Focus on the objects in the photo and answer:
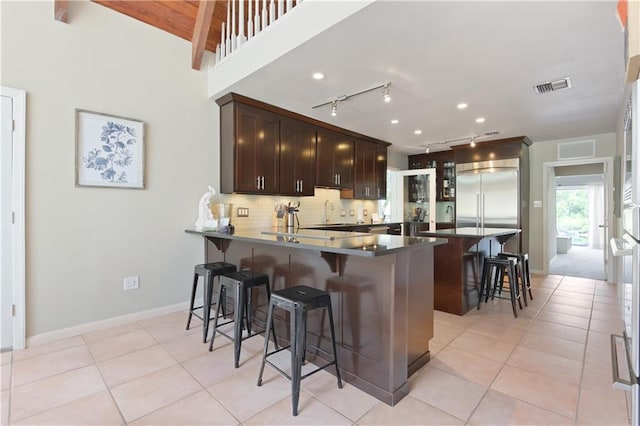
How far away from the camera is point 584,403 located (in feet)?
6.15

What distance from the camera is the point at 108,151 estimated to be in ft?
10.1

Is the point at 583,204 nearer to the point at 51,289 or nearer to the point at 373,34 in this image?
the point at 373,34

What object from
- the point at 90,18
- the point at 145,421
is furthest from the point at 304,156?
the point at 145,421

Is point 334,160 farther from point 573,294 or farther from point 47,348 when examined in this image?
point 47,348

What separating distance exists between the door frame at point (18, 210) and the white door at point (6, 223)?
0.02 m

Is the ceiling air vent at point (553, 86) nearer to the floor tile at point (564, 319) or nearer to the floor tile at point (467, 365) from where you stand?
the floor tile at point (564, 319)

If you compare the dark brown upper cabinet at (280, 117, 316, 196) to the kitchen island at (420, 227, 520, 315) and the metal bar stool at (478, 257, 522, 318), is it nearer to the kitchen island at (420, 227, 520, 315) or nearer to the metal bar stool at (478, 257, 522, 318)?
the kitchen island at (420, 227, 520, 315)

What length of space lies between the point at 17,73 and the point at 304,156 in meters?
3.13

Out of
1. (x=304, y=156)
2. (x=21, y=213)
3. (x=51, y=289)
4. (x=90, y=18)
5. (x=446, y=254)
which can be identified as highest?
(x=90, y=18)

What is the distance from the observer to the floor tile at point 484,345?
2.51 meters

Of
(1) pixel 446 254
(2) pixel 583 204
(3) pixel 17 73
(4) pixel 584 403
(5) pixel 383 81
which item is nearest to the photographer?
(4) pixel 584 403

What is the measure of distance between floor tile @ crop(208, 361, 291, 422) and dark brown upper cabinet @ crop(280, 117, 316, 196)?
8.53 feet

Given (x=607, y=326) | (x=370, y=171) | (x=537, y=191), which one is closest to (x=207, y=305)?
(x=607, y=326)

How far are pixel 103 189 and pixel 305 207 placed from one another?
2.86 metres
